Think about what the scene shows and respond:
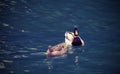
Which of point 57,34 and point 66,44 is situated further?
point 57,34

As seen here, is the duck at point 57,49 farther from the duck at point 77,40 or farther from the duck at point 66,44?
the duck at point 77,40

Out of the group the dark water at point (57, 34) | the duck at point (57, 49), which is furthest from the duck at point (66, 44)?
the dark water at point (57, 34)

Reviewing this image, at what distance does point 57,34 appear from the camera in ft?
106

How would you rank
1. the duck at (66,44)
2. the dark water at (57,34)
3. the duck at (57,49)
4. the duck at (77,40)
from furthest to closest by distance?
1. the duck at (77,40)
2. the duck at (66,44)
3. the duck at (57,49)
4. the dark water at (57,34)

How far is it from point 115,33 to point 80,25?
11.1 feet

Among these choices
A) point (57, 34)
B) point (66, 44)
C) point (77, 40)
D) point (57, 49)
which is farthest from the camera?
point (57, 34)

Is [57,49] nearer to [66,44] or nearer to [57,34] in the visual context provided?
[66,44]

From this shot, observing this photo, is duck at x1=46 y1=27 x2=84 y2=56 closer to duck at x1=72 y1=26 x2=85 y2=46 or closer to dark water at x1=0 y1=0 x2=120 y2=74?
duck at x1=72 y1=26 x2=85 y2=46

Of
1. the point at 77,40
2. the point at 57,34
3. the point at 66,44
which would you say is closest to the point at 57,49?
the point at 66,44

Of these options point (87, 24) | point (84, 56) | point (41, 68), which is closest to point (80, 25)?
point (87, 24)

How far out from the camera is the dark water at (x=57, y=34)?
2697 centimetres

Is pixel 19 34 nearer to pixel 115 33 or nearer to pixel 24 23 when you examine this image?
pixel 24 23

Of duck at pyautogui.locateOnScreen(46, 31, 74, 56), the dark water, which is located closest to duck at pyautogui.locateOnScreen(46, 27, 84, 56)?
duck at pyautogui.locateOnScreen(46, 31, 74, 56)

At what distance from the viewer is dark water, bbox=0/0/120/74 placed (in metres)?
27.0
